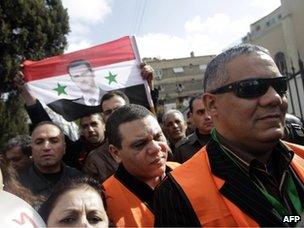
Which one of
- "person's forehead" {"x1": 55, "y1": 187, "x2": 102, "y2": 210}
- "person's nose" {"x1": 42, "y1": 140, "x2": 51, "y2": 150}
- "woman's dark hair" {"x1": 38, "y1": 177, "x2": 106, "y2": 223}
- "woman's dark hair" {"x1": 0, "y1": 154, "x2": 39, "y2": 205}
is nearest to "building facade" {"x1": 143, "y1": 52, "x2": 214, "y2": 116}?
"person's nose" {"x1": 42, "y1": 140, "x2": 51, "y2": 150}

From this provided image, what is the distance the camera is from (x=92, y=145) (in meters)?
4.13

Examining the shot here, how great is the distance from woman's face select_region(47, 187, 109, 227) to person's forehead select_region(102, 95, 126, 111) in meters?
1.96

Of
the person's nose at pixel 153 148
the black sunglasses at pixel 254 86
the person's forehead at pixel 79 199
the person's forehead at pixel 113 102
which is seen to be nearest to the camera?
the black sunglasses at pixel 254 86

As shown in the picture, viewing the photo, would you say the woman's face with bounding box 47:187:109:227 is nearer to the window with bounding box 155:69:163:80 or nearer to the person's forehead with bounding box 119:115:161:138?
the person's forehead with bounding box 119:115:161:138

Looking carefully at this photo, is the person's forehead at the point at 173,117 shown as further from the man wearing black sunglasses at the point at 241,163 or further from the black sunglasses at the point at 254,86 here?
the black sunglasses at the point at 254,86

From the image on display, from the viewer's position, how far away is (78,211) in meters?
1.92

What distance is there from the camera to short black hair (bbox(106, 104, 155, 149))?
8.63 feet

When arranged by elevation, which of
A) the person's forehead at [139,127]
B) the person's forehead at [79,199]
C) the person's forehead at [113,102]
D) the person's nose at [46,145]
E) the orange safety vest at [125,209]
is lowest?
the orange safety vest at [125,209]

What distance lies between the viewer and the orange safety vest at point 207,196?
1.59m

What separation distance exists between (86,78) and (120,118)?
107 inches

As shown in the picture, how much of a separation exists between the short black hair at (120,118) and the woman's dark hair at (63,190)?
1.53ft

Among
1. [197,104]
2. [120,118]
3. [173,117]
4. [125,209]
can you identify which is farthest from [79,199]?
[173,117]

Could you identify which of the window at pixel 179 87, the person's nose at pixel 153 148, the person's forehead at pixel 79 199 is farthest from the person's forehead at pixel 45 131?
the window at pixel 179 87

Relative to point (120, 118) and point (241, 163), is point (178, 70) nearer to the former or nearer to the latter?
point (120, 118)
